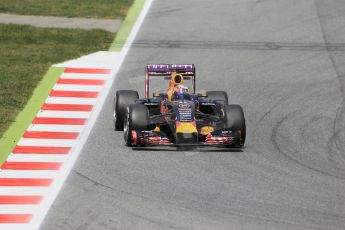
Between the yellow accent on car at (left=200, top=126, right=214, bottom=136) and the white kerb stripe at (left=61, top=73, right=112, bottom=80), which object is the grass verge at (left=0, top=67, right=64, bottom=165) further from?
the yellow accent on car at (left=200, top=126, right=214, bottom=136)

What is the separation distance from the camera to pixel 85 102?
28453 mm

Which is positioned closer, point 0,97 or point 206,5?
point 0,97

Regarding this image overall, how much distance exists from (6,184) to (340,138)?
25.1 ft

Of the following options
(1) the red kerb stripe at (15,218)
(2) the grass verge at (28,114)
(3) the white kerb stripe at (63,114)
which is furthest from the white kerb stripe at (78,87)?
(1) the red kerb stripe at (15,218)

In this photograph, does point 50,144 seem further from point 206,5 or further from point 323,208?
point 206,5

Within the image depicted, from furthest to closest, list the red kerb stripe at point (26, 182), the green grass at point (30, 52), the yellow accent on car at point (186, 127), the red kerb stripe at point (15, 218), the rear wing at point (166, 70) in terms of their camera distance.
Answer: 1. the green grass at point (30, 52)
2. the rear wing at point (166, 70)
3. the yellow accent on car at point (186, 127)
4. the red kerb stripe at point (26, 182)
5. the red kerb stripe at point (15, 218)

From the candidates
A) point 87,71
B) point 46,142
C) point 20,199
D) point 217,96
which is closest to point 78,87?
point 87,71

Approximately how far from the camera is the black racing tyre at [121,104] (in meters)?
25.0

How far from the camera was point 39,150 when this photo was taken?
2417 centimetres

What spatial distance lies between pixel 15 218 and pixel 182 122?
200 inches

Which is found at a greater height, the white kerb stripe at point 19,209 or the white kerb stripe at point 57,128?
the white kerb stripe at point 57,128

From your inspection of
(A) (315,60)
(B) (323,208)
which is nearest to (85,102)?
(A) (315,60)

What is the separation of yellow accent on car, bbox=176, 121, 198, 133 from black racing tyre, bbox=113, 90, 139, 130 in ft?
6.83

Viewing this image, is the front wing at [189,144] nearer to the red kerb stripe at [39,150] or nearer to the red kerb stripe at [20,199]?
the red kerb stripe at [39,150]
